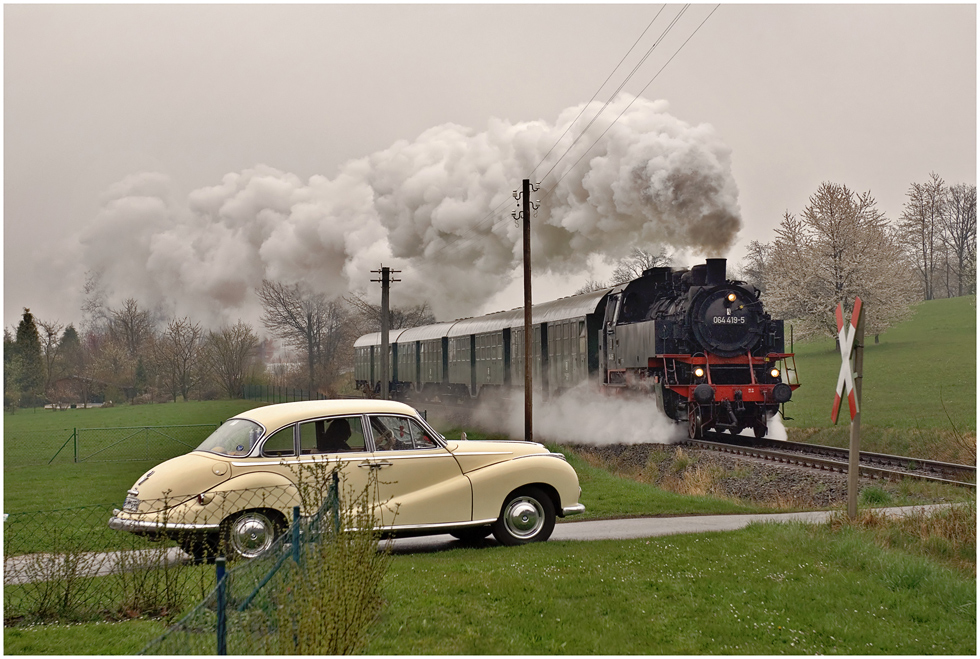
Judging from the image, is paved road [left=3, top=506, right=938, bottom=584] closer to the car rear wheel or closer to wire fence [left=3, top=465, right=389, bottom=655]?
wire fence [left=3, top=465, right=389, bottom=655]

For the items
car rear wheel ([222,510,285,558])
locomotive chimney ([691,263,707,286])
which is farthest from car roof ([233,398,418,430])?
locomotive chimney ([691,263,707,286])

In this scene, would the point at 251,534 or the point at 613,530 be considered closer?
the point at 251,534

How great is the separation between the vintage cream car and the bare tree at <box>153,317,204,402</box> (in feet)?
144

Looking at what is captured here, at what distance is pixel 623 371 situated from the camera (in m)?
21.8

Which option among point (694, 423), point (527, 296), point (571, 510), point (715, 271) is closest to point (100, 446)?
point (527, 296)

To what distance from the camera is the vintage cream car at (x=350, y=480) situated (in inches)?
306

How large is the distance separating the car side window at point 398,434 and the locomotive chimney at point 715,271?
44.3ft

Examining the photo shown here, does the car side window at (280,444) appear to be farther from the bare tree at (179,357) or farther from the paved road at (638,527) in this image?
the bare tree at (179,357)

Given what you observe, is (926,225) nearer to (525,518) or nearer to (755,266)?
(755,266)

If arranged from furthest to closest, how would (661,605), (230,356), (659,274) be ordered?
(230,356) < (659,274) < (661,605)

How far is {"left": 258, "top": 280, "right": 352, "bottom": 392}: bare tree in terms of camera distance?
5659cm

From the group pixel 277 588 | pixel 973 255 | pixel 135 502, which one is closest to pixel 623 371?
pixel 135 502

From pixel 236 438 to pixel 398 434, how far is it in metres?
1.59

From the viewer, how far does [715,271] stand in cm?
2081
